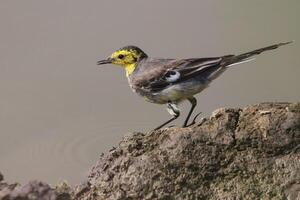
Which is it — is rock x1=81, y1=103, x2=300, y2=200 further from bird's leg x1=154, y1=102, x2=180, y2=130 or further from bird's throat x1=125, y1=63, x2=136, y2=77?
bird's throat x1=125, y1=63, x2=136, y2=77

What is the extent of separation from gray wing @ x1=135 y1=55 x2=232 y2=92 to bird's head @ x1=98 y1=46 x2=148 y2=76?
1.00 ft

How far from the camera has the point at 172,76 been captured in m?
4.87

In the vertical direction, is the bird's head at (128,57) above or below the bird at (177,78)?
above

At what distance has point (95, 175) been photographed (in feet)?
12.6

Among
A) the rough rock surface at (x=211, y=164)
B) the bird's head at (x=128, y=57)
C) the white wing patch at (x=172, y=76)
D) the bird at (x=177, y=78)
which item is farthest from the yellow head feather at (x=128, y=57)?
the rough rock surface at (x=211, y=164)

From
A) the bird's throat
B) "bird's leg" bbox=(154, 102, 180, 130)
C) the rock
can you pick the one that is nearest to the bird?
"bird's leg" bbox=(154, 102, 180, 130)

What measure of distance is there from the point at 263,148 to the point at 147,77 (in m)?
1.51

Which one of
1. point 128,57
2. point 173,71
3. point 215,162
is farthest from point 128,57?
point 215,162

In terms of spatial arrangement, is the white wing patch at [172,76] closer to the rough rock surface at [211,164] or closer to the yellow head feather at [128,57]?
the yellow head feather at [128,57]

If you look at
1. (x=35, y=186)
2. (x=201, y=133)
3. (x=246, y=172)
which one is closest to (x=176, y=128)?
(x=201, y=133)

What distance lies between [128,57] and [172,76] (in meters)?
0.63

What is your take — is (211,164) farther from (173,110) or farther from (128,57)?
(128,57)

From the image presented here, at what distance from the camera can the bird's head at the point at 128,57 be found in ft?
17.5

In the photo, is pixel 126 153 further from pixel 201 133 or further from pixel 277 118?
pixel 277 118
